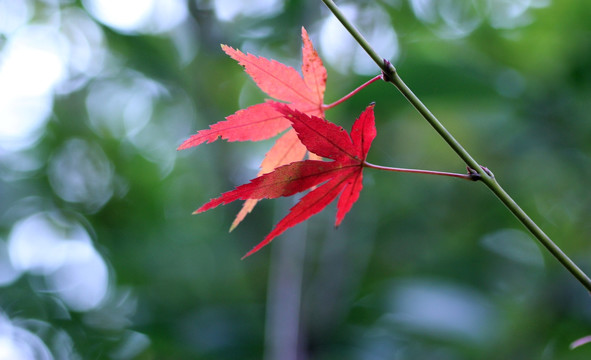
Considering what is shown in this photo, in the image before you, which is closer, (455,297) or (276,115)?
(276,115)

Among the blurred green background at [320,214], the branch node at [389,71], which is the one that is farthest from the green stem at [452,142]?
the blurred green background at [320,214]

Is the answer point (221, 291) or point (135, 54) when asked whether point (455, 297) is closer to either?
point (221, 291)

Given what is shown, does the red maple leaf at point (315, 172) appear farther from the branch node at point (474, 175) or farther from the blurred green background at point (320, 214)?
the blurred green background at point (320, 214)

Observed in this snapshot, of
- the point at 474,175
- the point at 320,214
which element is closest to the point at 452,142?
the point at 474,175

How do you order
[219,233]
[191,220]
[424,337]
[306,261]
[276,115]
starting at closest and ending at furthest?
[276,115], [424,337], [306,261], [219,233], [191,220]

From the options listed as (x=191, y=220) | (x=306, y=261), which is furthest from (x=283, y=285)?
(x=191, y=220)

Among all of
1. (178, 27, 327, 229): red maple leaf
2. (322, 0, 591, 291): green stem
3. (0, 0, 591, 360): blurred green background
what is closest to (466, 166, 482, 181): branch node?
(322, 0, 591, 291): green stem
